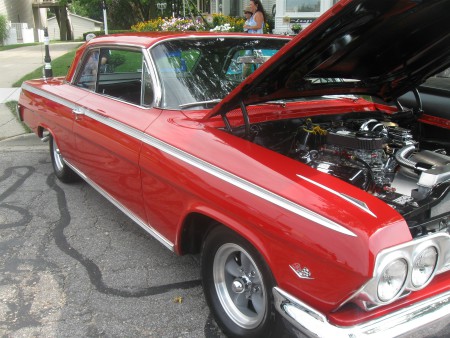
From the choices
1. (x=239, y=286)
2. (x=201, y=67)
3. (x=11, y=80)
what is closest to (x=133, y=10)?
(x=11, y=80)

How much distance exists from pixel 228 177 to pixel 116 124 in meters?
1.29

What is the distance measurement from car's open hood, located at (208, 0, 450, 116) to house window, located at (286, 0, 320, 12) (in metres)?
9.87

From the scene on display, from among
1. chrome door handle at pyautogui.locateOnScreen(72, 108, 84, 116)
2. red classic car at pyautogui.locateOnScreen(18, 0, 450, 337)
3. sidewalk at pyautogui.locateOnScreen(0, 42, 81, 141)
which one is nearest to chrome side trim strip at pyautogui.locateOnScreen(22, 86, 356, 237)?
red classic car at pyautogui.locateOnScreen(18, 0, 450, 337)

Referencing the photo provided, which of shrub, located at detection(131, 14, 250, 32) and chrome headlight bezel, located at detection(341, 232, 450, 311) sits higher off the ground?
shrub, located at detection(131, 14, 250, 32)

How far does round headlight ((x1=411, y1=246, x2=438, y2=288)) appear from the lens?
192cm

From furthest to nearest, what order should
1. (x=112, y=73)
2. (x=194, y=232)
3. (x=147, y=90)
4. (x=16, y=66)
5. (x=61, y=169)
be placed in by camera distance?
(x=16, y=66)
(x=61, y=169)
(x=112, y=73)
(x=147, y=90)
(x=194, y=232)

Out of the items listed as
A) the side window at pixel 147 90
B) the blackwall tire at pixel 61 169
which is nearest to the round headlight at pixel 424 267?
the side window at pixel 147 90

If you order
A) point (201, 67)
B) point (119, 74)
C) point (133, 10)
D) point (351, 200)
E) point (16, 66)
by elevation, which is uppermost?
point (133, 10)

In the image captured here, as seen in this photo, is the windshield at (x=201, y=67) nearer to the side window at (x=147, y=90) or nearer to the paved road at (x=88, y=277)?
the side window at (x=147, y=90)

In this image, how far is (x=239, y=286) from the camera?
2.44 metres

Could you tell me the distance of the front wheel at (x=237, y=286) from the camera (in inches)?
87.0

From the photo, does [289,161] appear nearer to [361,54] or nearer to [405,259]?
[405,259]

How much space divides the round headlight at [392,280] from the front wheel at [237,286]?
538 millimetres

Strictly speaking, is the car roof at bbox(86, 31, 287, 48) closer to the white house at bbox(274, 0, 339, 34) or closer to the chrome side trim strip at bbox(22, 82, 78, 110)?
the chrome side trim strip at bbox(22, 82, 78, 110)
